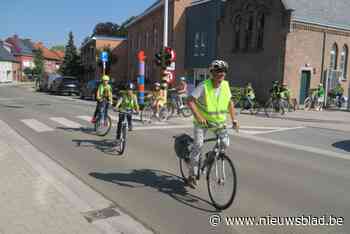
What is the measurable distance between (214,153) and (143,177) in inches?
75.0

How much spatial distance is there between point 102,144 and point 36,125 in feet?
15.4

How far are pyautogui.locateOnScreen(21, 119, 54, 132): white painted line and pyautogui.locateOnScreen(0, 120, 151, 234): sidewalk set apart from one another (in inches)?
204

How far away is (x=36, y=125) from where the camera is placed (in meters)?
13.9

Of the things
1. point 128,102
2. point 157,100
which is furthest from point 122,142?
point 157,100

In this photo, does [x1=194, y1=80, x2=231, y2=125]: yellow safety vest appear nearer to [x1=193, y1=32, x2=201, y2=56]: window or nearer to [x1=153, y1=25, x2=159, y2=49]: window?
[x1=193, y1=32, x2=201, y2=56]: window

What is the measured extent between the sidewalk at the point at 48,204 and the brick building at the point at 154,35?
29.0 meters

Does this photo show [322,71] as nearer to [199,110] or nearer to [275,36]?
[275,36]

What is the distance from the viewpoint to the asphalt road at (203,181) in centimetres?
519

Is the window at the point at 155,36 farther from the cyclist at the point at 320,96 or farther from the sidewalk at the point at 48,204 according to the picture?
the sidewalk at the point at 48,204

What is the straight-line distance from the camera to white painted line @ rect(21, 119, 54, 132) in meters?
12.9

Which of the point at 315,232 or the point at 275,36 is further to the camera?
the point at 275,36

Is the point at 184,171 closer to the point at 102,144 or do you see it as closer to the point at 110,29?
the point at 102,144

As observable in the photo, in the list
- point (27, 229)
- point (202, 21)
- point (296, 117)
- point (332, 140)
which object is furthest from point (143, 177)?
point (202, 21)

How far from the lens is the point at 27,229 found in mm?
4344
